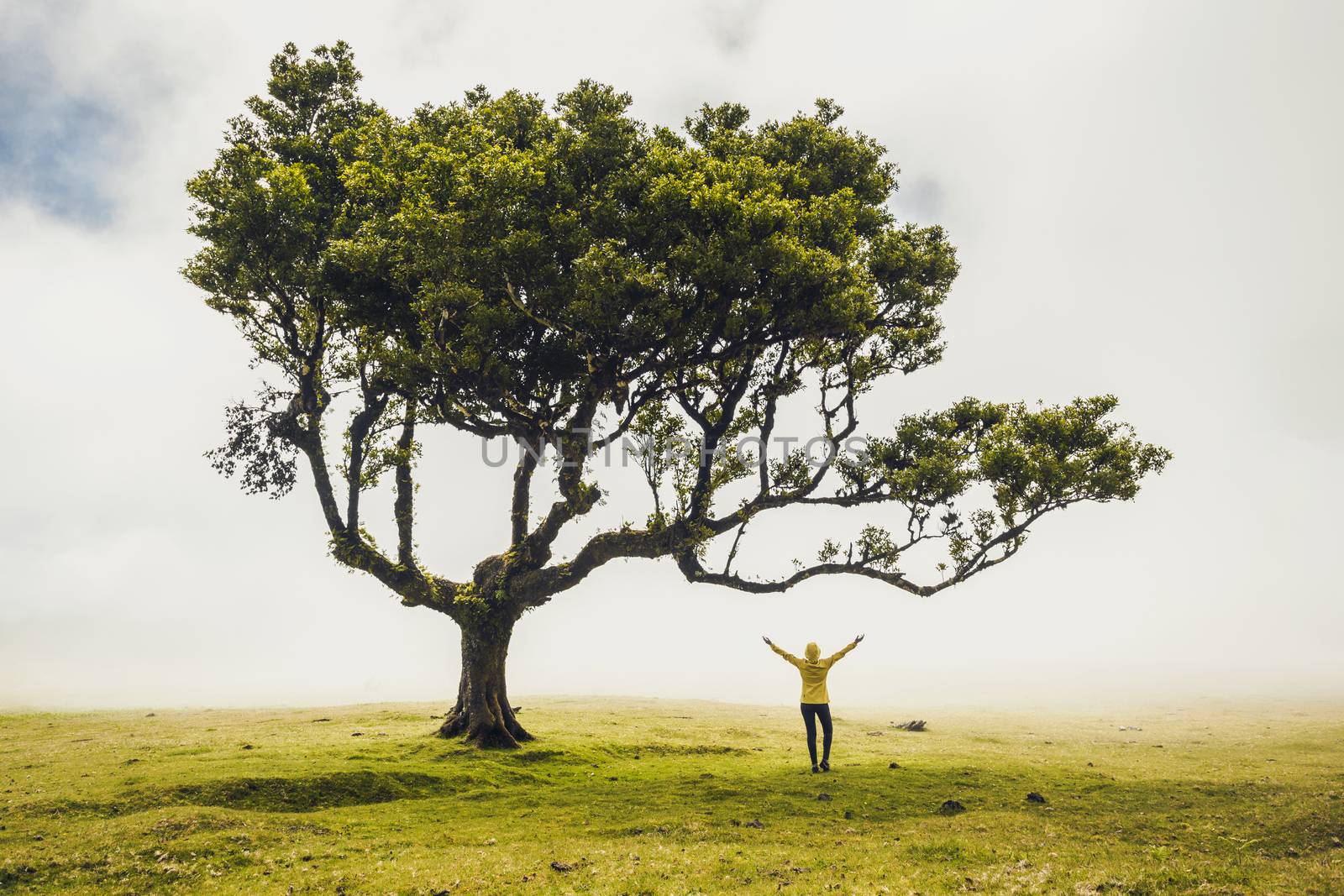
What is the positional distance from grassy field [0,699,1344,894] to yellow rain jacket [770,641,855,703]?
221 centimetres

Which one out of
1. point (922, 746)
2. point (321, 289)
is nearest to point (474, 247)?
point (321, 289)

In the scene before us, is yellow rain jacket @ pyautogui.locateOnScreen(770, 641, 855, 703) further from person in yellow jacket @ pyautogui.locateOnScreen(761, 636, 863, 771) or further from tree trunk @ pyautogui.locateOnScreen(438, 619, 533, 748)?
tree trunk @ pyautogui.locateOnScreen(438, 619, 533, 748)

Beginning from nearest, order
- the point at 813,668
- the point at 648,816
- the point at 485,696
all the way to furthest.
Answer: the point at 648,816 → the point at 813,668 → the point at 485,696

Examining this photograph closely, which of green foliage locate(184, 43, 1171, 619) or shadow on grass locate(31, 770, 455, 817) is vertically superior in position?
green foliage locate(184, 43, 1171, 619)

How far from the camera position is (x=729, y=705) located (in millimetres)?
56938

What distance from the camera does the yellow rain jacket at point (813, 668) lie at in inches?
830

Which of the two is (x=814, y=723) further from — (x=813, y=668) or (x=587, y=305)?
(x=587, y=305)

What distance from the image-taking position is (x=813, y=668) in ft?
70.0

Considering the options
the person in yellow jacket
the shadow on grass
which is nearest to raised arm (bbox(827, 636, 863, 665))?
the person in yellow jacket

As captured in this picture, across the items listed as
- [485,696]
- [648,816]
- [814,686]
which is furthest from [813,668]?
[485,696]

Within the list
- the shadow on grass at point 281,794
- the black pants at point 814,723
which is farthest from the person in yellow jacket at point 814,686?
the shadow on grass at point 281,794

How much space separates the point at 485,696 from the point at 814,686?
12967 mm

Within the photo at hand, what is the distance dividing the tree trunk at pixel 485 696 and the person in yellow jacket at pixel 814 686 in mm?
11128

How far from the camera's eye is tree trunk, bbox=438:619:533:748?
27.3m
